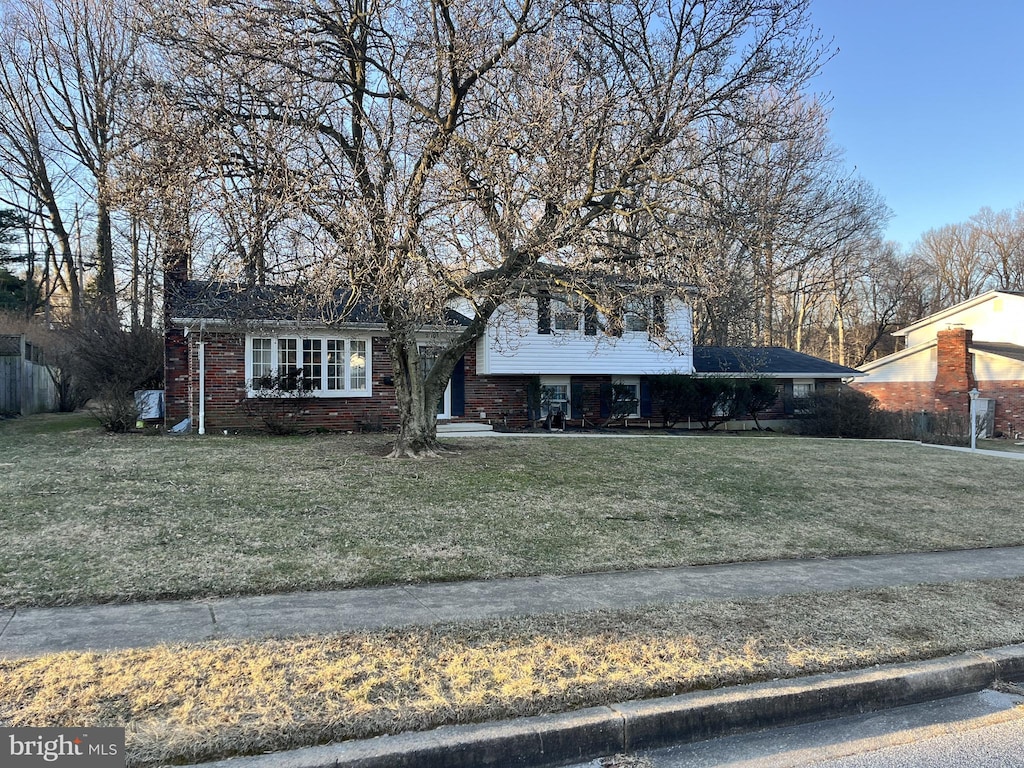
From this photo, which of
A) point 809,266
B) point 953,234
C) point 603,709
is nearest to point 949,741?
point 603,709

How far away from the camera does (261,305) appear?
441 inches

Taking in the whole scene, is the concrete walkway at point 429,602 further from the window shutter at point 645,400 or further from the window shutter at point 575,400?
the window shutter at point 645,400

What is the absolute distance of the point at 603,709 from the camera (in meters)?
3.57

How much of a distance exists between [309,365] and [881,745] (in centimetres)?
1468

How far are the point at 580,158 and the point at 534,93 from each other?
104 centimetres

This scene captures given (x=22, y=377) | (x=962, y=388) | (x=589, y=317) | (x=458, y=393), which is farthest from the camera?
(x=962, y=388)

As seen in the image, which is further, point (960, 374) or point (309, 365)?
point (960, 374)

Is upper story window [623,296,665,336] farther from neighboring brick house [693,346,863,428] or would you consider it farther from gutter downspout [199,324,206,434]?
neighboring brick house [693,346,863,428]

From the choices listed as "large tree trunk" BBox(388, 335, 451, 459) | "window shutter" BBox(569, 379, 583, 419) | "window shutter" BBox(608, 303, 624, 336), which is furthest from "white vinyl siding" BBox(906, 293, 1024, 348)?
"large tree trunk" BBox(388, 335, 451, 459)

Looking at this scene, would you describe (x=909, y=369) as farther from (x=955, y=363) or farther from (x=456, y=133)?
(x=456, y=133)

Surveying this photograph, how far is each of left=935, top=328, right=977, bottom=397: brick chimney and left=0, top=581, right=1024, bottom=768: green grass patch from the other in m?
24.7

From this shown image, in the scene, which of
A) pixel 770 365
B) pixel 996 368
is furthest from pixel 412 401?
pixel 996 368

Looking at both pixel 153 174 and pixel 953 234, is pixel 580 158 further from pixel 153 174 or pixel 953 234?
pixel 953 234

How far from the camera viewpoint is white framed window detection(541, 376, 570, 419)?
20.3 metres
